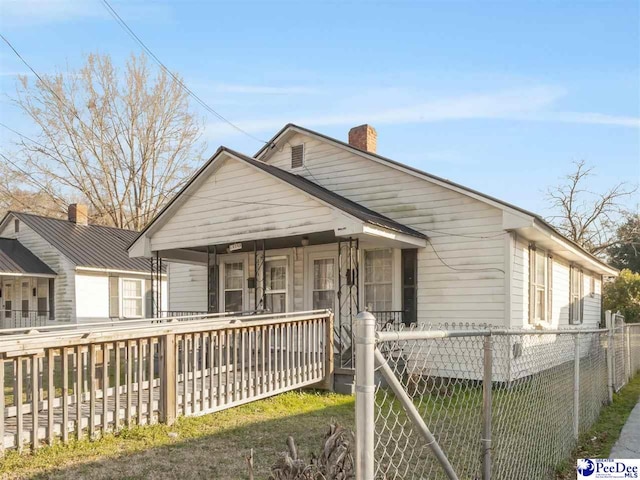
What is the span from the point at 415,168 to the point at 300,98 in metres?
5.10

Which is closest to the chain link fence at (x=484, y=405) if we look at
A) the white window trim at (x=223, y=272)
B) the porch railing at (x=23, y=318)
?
the white window trim at (x=223, y=272)

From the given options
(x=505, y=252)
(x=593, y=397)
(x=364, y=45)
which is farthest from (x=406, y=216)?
(x=593, y=397)

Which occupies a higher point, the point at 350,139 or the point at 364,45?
the point at 364,45

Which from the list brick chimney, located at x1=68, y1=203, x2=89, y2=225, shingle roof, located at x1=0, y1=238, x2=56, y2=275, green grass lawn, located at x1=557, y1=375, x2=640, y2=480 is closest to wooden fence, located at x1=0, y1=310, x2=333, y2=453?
green grass lawn, located at x1=557, y1=375, x2=640, y2=480

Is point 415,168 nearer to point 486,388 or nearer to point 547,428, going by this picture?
point 547,428

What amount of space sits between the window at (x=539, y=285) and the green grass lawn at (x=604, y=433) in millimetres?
2666

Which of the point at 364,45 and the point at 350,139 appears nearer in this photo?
the point at 364,45

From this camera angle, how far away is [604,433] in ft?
22.2

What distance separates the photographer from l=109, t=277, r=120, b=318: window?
2358cm

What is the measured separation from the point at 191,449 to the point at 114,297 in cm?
1998

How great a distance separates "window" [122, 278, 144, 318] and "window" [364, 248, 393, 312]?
15.6 m

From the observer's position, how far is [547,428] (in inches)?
192

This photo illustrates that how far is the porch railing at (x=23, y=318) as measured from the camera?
2322 centimetres

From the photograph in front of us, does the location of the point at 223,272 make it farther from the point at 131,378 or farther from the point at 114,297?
the point at 114,297
